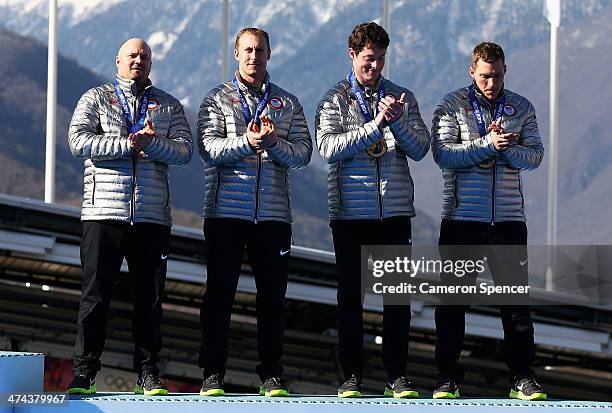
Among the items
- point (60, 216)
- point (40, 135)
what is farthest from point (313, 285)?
point (40, 135)

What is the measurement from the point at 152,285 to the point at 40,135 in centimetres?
16364

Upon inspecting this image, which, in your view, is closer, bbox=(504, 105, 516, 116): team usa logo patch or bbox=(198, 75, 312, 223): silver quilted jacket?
bbox=(198, 75, 312, 223): silver quilted jacket

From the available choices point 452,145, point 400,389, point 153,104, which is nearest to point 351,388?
point 400,389

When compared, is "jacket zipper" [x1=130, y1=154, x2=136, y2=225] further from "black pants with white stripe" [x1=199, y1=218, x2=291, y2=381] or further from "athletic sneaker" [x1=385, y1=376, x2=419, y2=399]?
"athletic sneaker" [x1=385, y1=376, x2=419, y2=399]

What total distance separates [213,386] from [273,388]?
1.10ft

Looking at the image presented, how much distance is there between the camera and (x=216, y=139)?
7730mm

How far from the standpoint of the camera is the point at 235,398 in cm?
731

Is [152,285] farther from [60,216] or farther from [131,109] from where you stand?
[60,216]

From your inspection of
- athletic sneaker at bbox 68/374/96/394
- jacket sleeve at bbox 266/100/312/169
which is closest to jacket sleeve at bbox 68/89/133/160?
jacket sleeve at bbox 266/100/312/169

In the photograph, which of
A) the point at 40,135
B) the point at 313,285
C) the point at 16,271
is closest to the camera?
the point at 313,285

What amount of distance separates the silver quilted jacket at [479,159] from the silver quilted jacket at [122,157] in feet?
4.95

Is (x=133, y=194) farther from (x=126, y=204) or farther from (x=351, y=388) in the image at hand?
(x=351, y=388)

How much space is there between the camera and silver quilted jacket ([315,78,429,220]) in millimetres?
7789

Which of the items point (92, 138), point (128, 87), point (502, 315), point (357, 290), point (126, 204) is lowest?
point (502, 315)
